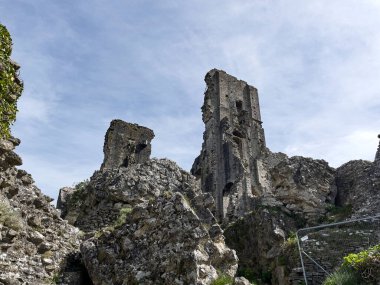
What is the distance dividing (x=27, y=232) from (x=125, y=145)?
1463 cm

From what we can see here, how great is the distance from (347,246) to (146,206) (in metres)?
4.64

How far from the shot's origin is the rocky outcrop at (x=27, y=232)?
6590 mm

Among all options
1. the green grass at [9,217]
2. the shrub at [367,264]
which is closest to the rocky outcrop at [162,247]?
the green grass at [9,217]

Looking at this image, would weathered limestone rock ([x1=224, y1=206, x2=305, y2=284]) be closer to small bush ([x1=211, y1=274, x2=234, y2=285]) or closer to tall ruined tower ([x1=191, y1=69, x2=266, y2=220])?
small bush ([x1=211, y1=274, x2=234, y2=285])

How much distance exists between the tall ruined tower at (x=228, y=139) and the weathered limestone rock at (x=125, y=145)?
5802mm

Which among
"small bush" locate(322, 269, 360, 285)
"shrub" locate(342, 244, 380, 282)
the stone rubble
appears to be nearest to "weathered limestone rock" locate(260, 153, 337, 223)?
the stone rubble

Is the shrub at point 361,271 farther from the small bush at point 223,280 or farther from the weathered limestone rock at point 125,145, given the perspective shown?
the weathered limestone rock at point 125,145

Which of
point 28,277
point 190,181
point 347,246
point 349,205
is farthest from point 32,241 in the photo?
point 349,205

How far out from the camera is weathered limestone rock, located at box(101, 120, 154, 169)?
69.8 ft

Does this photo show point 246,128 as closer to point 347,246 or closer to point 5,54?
point 347,246

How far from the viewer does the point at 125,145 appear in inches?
852

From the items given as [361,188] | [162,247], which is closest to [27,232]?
[162,247]

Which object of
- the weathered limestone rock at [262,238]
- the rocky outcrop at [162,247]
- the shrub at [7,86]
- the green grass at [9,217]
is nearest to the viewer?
the green grass at [9,217]

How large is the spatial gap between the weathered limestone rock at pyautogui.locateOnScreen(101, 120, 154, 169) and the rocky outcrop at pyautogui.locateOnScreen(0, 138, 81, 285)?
1299 centimetres
